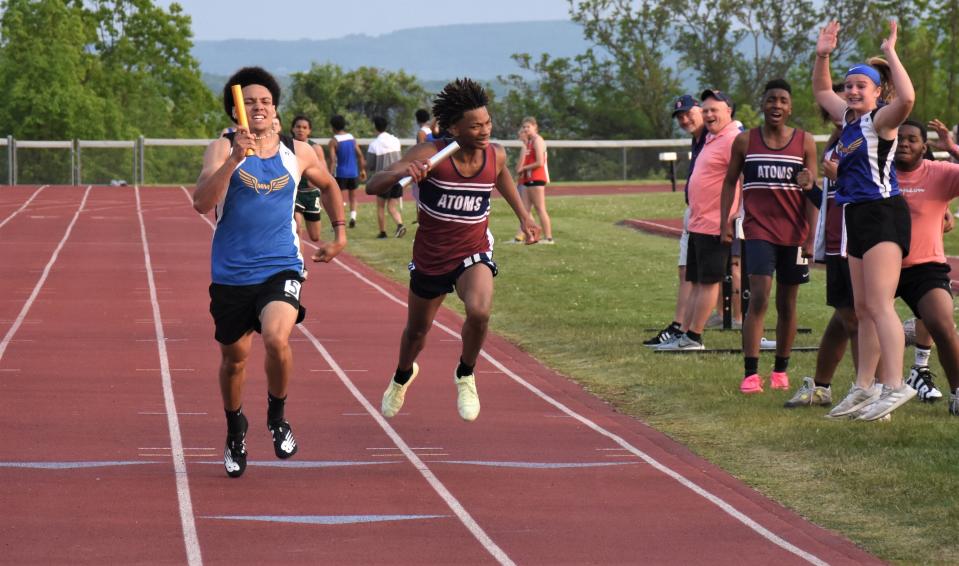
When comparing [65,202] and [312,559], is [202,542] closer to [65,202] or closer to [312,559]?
[312,559]

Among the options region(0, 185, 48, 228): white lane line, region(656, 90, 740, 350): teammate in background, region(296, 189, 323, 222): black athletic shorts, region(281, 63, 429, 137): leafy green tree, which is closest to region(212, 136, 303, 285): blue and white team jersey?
region(656, 90, 740, 350): teammate in background

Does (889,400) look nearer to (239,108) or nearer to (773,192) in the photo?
(773,192)

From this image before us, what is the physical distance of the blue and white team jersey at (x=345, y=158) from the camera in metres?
27.8

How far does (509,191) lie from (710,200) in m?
3.40

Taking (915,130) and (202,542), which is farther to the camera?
(915,130)

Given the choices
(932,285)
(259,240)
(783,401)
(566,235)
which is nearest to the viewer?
(259,240)

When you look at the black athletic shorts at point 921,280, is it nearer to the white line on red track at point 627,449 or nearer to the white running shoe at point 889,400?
the white running shoe at point 889,400

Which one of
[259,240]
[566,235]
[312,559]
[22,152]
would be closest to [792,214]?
[259,240]

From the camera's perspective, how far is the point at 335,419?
10430mm

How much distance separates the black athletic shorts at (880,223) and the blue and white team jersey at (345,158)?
61.5ft

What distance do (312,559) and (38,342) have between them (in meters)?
7.81

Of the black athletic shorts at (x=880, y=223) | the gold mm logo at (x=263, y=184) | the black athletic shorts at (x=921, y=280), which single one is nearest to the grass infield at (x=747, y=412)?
the black athletic shorts at (x=921, y=280)

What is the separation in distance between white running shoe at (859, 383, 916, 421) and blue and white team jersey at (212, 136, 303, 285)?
11.3ft

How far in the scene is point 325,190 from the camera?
28.5 ft
